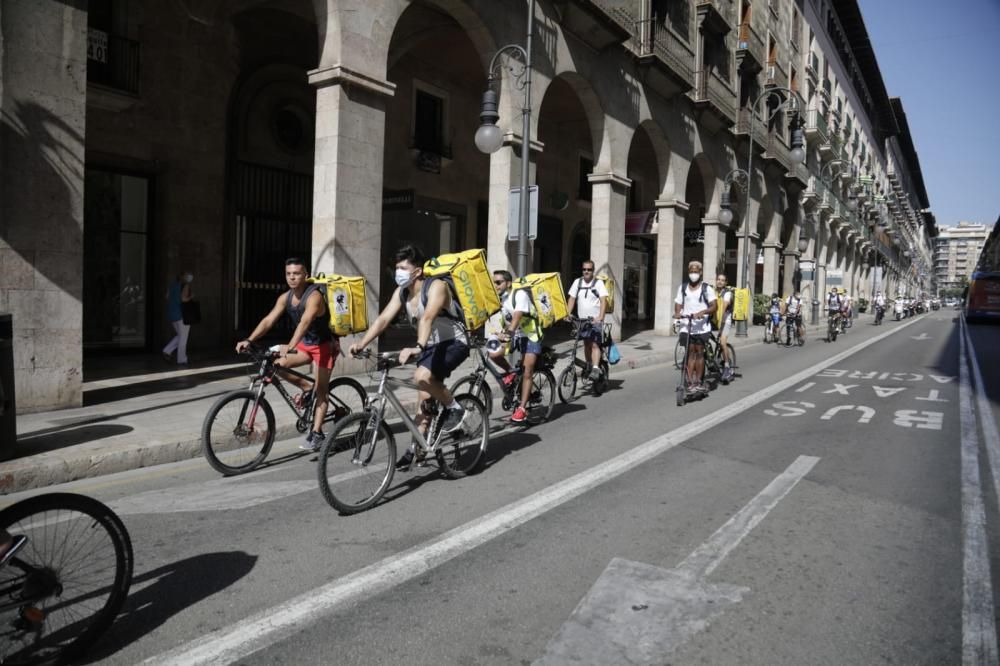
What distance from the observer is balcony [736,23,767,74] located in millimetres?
28031

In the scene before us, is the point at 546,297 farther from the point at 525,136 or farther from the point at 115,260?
the point at 115,260

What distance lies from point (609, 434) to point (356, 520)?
359cm

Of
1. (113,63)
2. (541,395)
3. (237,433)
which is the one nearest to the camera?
(237,433)

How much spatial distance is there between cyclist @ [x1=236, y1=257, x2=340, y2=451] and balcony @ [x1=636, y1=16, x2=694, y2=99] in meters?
16.0

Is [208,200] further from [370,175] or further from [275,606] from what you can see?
[275,606]

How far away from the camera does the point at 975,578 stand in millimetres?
3648

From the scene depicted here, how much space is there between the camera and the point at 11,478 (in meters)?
5.12

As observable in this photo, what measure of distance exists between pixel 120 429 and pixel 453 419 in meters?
3.54

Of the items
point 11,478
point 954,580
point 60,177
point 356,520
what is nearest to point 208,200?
point 60,177

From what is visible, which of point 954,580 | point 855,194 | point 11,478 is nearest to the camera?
point 954,580

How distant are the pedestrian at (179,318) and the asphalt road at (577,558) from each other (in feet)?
19.7

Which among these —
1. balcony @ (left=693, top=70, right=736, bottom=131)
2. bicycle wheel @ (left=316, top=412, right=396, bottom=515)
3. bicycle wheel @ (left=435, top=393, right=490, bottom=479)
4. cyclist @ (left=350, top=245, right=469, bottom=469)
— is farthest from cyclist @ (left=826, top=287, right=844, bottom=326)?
bicycle wheel @ (left=316, top=412, right=396, bottom=515)

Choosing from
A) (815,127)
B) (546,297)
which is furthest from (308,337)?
(815,127)

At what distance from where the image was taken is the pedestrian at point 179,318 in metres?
11.6
